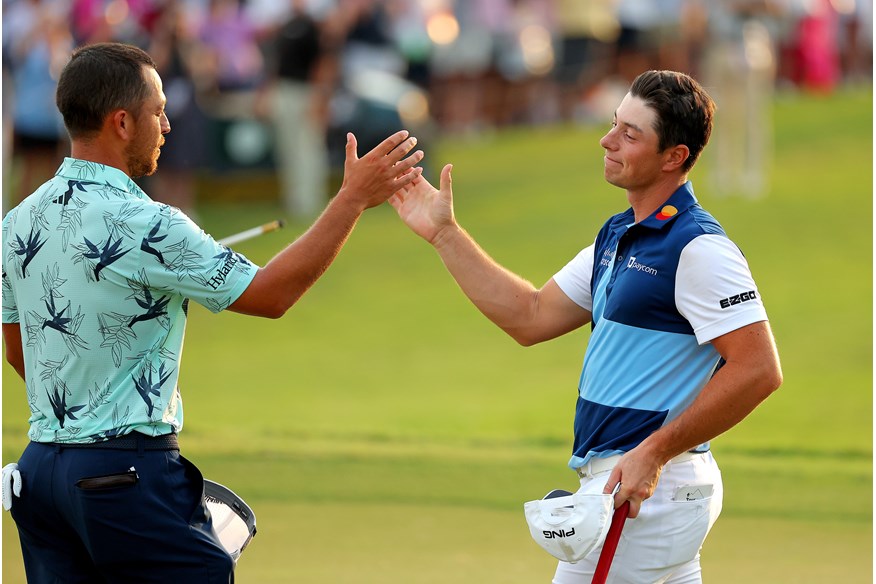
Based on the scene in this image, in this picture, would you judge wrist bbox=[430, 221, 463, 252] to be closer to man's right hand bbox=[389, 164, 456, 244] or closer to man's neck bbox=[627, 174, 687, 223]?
man's right hand bbox=[389, 164, 456, 244]

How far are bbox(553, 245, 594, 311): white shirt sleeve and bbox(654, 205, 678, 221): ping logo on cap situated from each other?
1.31 feet

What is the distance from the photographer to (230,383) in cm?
1050

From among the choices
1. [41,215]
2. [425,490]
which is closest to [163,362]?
[41,215]

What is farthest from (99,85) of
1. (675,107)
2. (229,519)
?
(675,107)

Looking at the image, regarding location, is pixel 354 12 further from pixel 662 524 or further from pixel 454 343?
pixel 662 524

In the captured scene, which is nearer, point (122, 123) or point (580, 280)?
point (122, 123)

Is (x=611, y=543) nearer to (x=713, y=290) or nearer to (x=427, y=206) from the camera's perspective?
(x=713, y=290)

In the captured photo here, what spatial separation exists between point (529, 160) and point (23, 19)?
6075 mm

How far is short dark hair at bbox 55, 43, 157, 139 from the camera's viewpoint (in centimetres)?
335

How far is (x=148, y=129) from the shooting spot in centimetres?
343

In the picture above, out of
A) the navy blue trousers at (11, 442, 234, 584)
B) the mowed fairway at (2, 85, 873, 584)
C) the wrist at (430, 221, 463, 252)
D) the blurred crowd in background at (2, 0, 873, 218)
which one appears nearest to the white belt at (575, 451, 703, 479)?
the wrist at (430, 221, 463, 252)

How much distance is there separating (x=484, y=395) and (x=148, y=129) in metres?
6.89

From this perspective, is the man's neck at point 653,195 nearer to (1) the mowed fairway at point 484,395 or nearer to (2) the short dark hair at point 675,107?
(2) the short dark hair at point 675,107

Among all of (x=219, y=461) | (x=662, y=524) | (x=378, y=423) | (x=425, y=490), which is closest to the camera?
(x=662, y=524)
